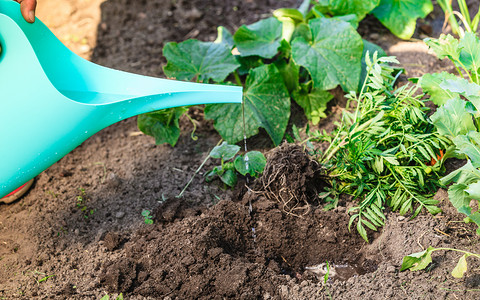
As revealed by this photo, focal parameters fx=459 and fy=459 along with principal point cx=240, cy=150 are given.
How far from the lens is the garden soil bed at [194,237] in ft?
5.90

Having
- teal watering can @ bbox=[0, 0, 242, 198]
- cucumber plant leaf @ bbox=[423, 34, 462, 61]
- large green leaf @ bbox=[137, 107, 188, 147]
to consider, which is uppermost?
teal watering can @ bbox=[0, 0, 242, 198]

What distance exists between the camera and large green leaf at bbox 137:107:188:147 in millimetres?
2412

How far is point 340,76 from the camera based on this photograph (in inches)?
96.3

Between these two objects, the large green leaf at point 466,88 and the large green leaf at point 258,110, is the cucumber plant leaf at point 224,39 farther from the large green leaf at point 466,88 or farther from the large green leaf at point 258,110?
the large green leaf at point 466,88

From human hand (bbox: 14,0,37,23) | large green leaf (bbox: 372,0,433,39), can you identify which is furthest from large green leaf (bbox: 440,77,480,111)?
human hand (bbox: 14,0,37,23)

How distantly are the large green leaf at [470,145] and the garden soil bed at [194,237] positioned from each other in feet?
1.18

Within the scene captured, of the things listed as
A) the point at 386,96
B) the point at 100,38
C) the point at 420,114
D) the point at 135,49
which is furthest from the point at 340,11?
the point at 100,38

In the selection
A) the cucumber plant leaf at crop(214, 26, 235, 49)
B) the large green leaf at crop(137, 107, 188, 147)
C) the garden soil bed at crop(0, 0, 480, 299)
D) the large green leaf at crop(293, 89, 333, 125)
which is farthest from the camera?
the cucumber plant leaf at crop(214, 26, 235, 49)

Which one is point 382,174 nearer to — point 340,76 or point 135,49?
point 340,76

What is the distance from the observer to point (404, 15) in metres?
2.88

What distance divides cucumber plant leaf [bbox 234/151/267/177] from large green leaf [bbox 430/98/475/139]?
0.79m

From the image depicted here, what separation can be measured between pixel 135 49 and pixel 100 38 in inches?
11.7

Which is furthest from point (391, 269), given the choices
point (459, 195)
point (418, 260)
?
point (459, 195)

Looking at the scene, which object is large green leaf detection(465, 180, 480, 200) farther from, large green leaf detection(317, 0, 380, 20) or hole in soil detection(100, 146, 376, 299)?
large green leaf detection(317, 0, 380, 20)
